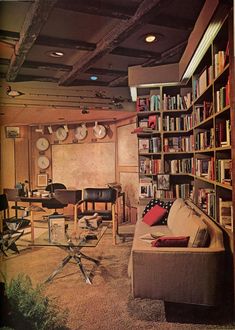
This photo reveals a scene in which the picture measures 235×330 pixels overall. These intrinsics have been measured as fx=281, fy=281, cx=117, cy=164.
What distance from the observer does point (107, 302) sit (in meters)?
2.43

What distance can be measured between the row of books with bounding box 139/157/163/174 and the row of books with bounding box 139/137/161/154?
149mm

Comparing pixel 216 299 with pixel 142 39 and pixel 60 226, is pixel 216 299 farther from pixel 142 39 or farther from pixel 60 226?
pixel 142 39

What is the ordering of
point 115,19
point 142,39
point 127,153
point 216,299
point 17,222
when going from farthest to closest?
point 127,153 → point 17,222 → point 142,39 → point 115,19 → point 216,299

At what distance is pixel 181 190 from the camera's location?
3.92 metres

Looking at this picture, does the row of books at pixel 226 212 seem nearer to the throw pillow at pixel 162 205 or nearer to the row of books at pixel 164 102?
the throw pillow at pixel 162 205

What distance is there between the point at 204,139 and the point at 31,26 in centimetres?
199

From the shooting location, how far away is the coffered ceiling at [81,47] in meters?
2.43

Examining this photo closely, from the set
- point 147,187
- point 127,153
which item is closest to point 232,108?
point 147,187

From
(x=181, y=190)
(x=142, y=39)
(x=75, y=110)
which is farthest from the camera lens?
(x=75, y=110)

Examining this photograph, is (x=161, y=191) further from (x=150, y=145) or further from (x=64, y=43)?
(x=64, y=43)

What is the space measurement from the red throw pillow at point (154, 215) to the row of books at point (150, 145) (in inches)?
35.6

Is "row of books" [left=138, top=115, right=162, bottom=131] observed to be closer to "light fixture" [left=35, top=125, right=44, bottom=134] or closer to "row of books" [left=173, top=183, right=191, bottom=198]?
"row of books" [left=173, top=183, right=191, bottom=198]

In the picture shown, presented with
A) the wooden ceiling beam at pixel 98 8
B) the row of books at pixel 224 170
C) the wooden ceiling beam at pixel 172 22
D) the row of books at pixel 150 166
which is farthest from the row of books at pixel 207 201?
the wooden ceiling beam at pixel 98 8

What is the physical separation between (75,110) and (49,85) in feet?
2.26
